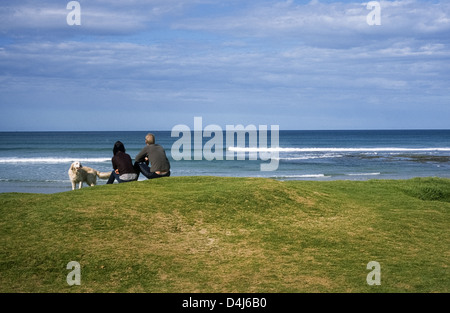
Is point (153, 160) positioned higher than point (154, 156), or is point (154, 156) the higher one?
point (154, 156)

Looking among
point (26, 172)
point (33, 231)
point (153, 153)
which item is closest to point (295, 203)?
point (153, 153)

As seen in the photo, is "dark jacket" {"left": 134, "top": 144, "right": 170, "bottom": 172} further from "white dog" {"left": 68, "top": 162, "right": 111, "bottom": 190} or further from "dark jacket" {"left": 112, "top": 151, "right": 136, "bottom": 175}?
"white dog" {"left": 68, "top": 162, "right": 111, "bottom": 190}

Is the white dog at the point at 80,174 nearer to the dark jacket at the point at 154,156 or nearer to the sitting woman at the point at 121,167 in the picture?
the sitting woman at the point at 121,167

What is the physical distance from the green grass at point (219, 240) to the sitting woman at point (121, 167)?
0.91 metres

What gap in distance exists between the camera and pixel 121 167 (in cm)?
1227

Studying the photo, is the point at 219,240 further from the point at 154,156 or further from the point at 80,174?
the point at 80,174

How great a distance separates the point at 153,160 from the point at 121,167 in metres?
0.85

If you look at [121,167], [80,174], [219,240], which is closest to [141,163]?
[121,167]

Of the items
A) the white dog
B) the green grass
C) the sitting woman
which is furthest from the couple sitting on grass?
the white dog

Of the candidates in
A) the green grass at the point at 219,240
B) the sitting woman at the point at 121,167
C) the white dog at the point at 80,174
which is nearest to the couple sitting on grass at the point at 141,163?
the sitting woman at the point at 121,167

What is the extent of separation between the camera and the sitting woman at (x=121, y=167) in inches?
481

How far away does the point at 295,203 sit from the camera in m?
10.4

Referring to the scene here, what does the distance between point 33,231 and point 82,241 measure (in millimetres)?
982

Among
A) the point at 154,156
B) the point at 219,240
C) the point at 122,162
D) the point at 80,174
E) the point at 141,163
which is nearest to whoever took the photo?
the point at 219,240
